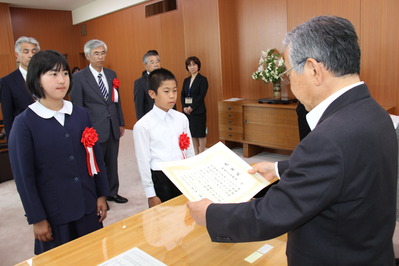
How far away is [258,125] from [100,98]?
2512 mm

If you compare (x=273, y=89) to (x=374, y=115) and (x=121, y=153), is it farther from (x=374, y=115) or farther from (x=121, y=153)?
(x=374, y=115)

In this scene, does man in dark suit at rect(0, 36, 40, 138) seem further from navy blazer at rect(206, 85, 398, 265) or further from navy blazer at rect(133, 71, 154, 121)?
navy blazer at rect(206, 85, 398, 265)

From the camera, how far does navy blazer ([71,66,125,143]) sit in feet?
10.8

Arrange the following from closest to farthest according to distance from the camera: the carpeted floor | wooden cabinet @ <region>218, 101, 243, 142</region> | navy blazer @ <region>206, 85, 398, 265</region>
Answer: navy blazer @ <region>206, 85, 398, 265</region>
the carpeted floor
wooden cabinet @ <region>218, 101, 243, 142</region>

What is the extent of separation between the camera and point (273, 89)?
511 centimetres

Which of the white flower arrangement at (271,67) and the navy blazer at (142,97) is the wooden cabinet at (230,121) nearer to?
the white flower arrangement at (271,67)

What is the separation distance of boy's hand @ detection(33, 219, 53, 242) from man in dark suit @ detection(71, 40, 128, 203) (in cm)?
185

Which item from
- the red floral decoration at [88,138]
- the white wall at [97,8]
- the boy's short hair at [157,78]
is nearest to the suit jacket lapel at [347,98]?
the red floral decoration at [88,138]

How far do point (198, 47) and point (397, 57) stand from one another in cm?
306

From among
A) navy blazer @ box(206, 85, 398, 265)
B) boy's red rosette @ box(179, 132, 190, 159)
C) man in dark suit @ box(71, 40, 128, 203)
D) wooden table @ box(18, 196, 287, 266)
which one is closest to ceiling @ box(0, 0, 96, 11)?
man in dark suit @ box(71, 40, 128, 203)

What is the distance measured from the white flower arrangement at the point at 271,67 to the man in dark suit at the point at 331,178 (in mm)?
3954

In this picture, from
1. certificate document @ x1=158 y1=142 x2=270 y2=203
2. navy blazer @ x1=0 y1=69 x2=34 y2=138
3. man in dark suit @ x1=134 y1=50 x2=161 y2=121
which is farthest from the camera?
man in dark suit @ x1=134 y1=50 x2=161 y2=121

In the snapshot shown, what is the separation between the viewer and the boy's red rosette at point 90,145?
172 cm

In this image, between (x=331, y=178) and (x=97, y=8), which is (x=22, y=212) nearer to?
(x=331, y=178)
